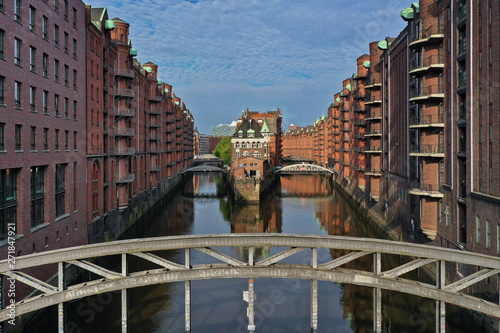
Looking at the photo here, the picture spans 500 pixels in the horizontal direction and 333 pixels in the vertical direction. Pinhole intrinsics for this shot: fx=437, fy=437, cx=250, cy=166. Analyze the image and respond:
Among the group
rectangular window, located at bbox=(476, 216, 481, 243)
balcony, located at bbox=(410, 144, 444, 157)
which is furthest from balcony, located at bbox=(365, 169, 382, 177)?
rectangular window, located at bbox=(476, 216, 481, 243)

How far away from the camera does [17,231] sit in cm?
2444

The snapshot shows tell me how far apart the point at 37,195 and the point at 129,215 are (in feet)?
81.1

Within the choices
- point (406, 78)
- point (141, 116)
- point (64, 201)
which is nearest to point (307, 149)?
point (141, 116)

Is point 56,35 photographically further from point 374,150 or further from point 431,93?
point 374,150

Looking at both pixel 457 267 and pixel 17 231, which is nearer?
pixel 17 231

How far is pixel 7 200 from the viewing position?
77.9ft

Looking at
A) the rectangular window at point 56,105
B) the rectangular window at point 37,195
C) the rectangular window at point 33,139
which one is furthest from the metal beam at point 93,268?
the rectangular window at point 56,105

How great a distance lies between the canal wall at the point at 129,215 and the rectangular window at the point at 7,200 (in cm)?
1239

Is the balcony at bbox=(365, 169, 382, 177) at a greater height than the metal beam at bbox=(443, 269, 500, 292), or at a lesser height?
greater

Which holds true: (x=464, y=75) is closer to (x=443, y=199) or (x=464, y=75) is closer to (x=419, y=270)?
(x=443, y=199)

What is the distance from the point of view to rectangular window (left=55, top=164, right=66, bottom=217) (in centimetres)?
3087

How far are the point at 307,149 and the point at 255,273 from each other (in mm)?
179170

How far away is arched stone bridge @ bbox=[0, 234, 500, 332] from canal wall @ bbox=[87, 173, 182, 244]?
1834cm

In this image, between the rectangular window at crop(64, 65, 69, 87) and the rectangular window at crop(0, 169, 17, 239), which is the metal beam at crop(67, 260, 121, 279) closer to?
the rectangular window at crop(0, 169, 17, 239)
